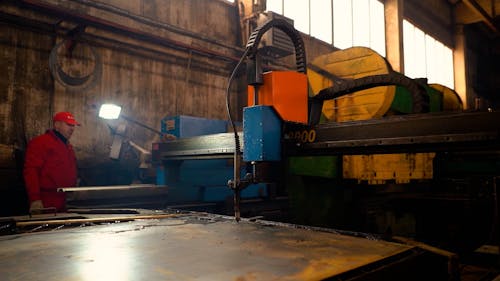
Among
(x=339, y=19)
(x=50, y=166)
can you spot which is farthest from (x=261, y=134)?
(x=339, y=19)

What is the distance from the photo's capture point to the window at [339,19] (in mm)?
7062

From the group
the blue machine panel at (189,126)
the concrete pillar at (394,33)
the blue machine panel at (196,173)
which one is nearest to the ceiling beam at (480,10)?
the concrete pillar at (394,33)

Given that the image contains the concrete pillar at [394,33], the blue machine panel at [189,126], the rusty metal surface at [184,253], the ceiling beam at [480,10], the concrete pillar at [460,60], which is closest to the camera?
the rusty metal surface at [184,253]

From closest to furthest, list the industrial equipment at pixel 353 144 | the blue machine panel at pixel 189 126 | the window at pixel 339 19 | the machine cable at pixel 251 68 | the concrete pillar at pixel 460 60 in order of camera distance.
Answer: the industrial equipment at pixel 353 144, the machine cable at pixel 251 68, the blue machine panel at pixel 189 126, the window at pixel 339 19, the concrete pillar at pixel 460 60

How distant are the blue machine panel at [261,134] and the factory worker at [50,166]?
1935 millimetres

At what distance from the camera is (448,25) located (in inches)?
483

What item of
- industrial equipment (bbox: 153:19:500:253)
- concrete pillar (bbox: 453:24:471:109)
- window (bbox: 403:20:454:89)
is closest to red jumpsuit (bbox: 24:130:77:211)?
industrial equipment (bbox: 153:19:500:253)

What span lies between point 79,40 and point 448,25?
1232cm

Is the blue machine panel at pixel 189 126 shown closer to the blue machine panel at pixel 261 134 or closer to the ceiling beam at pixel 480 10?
the blue machine panel at pixel 261 134

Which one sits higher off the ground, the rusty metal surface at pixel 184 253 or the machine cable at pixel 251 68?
the machine cable at pixel 251 68

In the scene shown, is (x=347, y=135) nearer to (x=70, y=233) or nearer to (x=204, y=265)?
(x=204, y=265)

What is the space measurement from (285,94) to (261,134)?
0.94ft

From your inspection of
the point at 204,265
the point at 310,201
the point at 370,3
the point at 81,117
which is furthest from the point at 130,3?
the point at 370,3

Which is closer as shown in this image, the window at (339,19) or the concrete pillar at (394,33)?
the window at (339,19)
